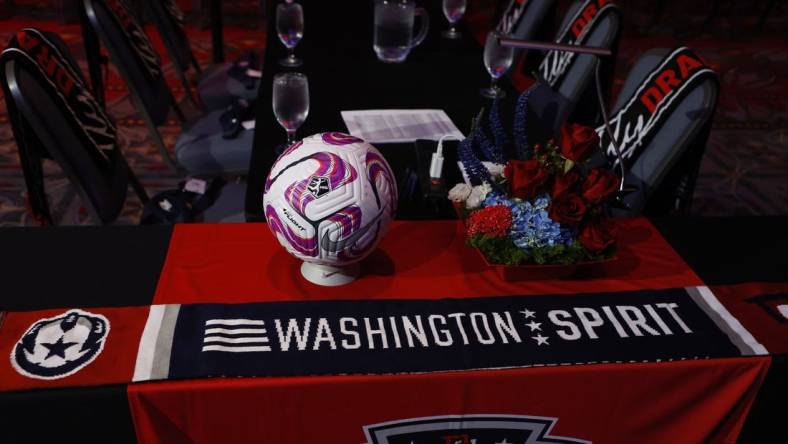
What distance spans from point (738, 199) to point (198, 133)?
242cm

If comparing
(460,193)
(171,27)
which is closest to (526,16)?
(171,27)

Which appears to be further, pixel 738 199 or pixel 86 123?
pixel 738 199

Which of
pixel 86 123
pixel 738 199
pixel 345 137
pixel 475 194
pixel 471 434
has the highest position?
pixel 345 137

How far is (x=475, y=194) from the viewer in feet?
3.66

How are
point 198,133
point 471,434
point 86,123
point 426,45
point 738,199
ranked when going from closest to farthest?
1. point 471,434
2. point 86,123
3. point 198,133
4. point 426,45
5. point 738,199

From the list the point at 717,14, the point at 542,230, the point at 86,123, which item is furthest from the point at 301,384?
the point at 717,14

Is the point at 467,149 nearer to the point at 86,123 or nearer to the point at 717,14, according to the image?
the point at 86,123

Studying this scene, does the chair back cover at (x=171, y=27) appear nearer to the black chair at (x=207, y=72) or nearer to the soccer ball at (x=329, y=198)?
the black chair at (x=207, y=72)

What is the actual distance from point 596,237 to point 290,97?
2.52ft

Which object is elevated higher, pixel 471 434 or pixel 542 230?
pixel 542 230

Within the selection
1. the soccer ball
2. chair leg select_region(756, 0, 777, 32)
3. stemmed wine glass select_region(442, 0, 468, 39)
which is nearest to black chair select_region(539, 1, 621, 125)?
stemmed wine glass select_region(442, 0, 468, 39)

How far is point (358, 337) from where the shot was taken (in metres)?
0.95

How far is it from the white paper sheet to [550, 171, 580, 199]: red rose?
0.63 m

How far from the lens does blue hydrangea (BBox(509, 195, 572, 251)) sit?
1.01 m
